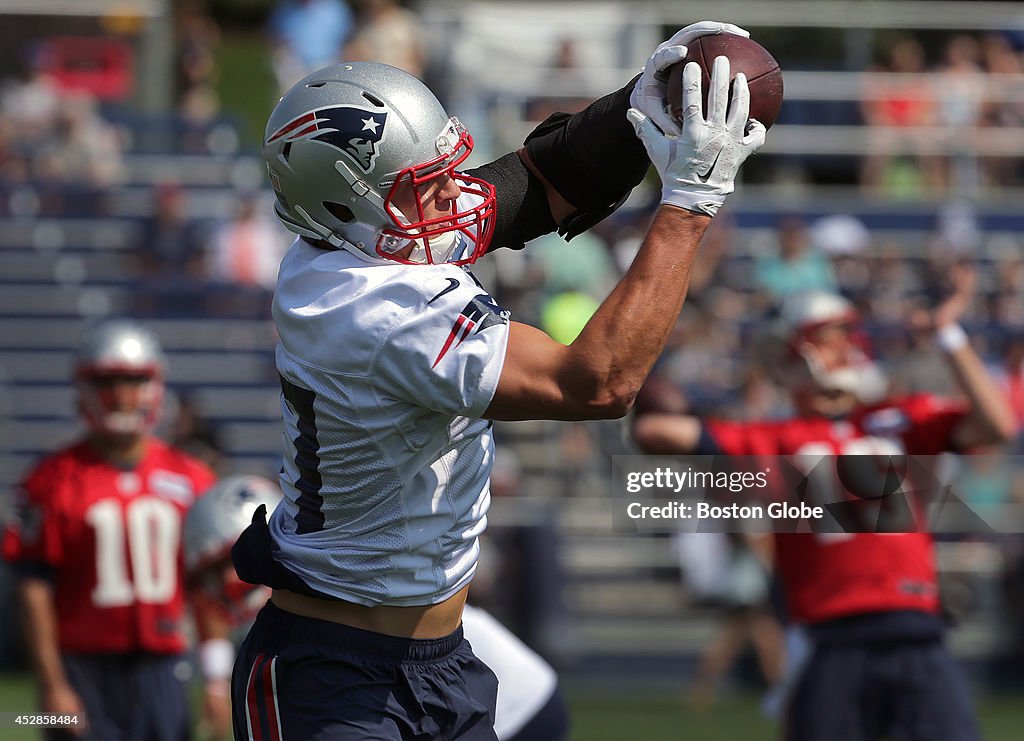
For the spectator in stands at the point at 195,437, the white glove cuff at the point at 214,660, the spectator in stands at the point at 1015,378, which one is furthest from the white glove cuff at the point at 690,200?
the spectator in stands at the point at 1015,378

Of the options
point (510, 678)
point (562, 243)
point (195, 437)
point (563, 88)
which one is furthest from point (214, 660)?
point (563, 88)

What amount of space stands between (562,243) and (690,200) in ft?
28.3

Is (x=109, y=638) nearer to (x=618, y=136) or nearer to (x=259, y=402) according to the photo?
(x=618, y=136)

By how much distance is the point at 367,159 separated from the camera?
9.78 feet

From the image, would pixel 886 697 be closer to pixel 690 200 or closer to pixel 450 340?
pixel 690 200

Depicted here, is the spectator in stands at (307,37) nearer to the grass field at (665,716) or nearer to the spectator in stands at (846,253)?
the spectator in stands at (846,253)

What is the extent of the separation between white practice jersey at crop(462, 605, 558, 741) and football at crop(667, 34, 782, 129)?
213cm

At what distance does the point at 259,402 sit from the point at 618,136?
9.23 m

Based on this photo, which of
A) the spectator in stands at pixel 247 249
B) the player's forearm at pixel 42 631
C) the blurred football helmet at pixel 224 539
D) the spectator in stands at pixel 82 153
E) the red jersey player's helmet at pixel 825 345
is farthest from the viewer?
the spectator in stands at pixel 82 153

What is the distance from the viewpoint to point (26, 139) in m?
13.4

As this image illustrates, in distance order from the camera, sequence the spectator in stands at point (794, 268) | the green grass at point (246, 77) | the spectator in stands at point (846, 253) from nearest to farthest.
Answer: the spectator in stands at point (794, 268), the spectator in stands at point (846, 253), the green grass at point (246, 77)

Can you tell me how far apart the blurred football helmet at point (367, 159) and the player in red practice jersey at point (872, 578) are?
2.05 meters

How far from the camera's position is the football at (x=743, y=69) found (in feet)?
9.86

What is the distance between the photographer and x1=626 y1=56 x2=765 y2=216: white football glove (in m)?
2.89
